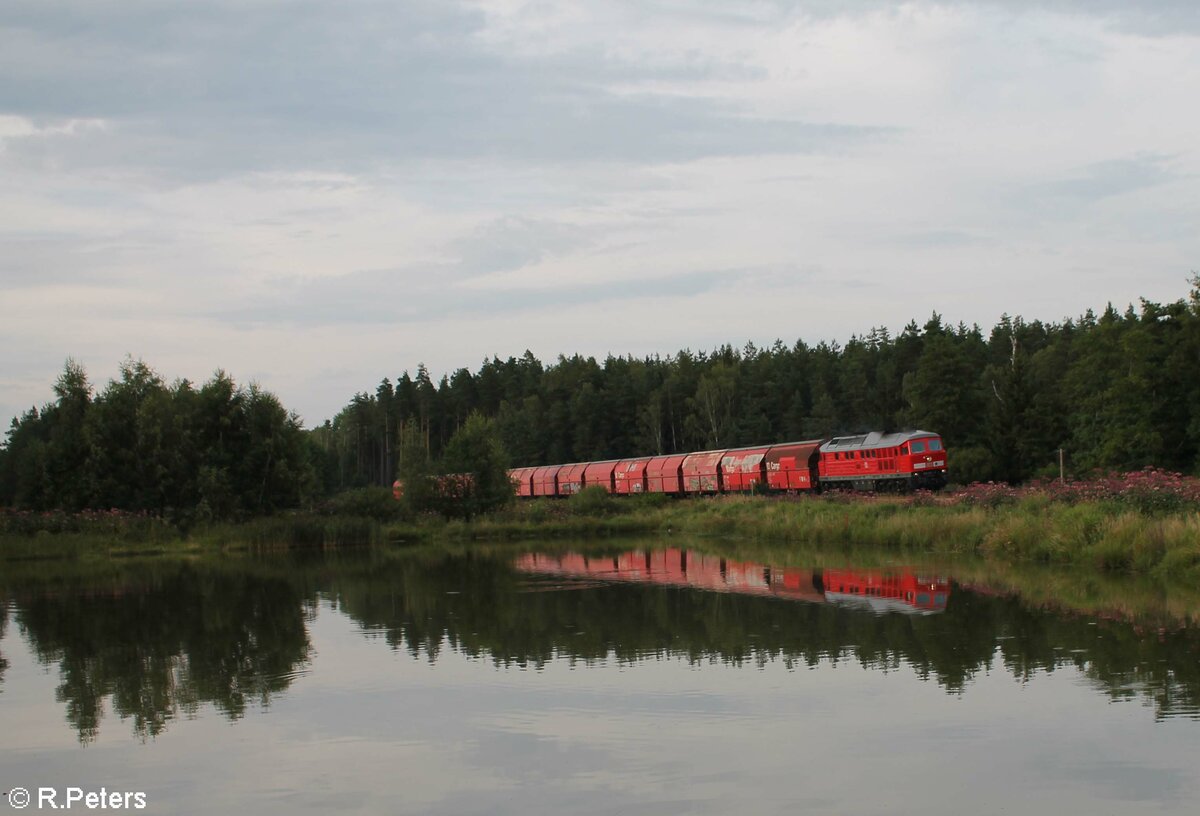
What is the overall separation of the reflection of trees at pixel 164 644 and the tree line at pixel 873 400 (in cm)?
2743

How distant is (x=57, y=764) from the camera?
11.7 m

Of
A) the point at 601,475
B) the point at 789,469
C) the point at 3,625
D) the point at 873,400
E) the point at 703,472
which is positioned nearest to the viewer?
the point at 3,625

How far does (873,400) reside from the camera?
104m

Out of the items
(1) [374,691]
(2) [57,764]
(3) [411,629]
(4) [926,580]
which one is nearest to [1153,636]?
(4) [926,580]

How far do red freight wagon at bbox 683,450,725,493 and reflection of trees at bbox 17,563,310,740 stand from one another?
35.8 metres

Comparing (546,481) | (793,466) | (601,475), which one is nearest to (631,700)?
(793,466)

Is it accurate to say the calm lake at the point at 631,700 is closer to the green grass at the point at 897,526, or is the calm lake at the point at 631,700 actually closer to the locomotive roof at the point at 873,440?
the green grass at the point at 897,526

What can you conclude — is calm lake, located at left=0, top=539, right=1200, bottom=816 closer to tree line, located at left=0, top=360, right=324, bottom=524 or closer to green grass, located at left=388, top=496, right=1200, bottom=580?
green grass, located at left=388, top=496, right=1200, bottom=580

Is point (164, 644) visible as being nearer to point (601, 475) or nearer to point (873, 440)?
point (873, 440)

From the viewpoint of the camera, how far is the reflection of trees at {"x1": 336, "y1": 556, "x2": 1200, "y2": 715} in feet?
49.7

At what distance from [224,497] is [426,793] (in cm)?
4163

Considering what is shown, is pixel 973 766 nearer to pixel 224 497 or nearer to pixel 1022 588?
pixel 1022 588

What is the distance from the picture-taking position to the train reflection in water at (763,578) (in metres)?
23.0

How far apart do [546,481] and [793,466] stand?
86.9ft
